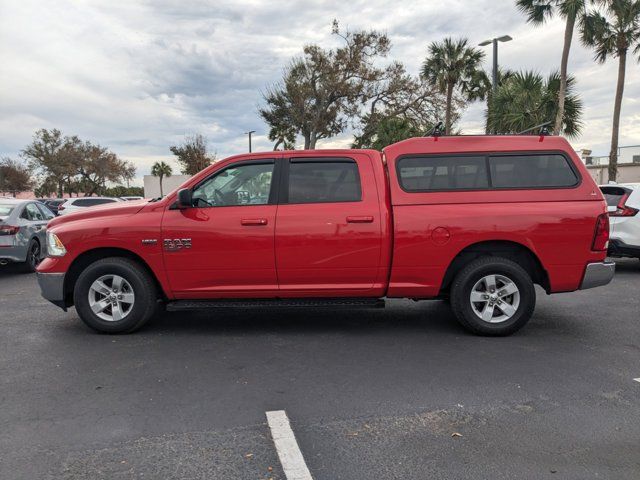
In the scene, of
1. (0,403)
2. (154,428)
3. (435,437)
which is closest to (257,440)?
(154,428)

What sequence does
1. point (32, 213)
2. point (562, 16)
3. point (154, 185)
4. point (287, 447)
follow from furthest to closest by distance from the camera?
point (154, 185), point (562, 16), point (32, 213), point (287, 447)

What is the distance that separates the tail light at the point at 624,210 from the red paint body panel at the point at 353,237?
4.09 meters

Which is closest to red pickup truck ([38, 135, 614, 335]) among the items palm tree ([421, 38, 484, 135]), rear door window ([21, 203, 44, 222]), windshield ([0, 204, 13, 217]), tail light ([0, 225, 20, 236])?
tail light ([0, 225, 20, 236])

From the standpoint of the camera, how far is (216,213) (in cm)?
514

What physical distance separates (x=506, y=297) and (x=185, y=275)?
3359 mm

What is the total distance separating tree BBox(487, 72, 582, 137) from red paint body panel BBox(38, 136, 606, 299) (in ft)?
→ 52.1

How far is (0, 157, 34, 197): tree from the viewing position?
180 ft

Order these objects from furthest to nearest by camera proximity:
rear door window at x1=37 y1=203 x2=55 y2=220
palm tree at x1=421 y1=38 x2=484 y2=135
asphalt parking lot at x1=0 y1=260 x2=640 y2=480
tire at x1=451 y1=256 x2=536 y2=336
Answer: palm tree at x1=421 y1=38 x2=484 y2=135, rear door window at x1=37 y1=203 x2=55 y2=220, tire at x1=451 y1=256 x2=536 y2=336, asphalt parking lot at x1=0 y1=260 x2=640 y2=480

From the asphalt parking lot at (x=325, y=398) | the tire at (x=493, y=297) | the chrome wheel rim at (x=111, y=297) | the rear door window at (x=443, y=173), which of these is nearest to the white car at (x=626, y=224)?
the asphalt parking lot at (x=325, y=398)

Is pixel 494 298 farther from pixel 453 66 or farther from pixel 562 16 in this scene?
pixel 453 66

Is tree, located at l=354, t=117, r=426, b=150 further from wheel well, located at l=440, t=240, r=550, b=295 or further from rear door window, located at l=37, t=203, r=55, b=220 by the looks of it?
wheel well, located at l=440, t=240, r=550, b=295

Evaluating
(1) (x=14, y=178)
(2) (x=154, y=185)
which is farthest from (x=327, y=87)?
(1) (x=14, y=178)

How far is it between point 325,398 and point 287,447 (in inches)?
29.9

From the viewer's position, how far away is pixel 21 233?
9383 millimetres
